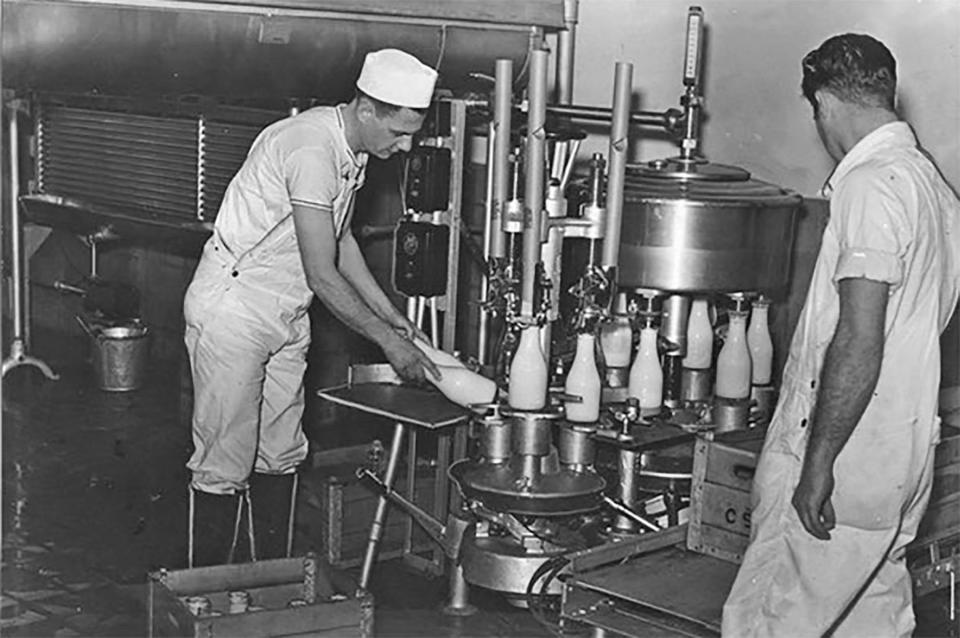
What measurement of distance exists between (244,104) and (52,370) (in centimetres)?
188

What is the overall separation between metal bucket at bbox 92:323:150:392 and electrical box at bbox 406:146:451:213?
2.41 m

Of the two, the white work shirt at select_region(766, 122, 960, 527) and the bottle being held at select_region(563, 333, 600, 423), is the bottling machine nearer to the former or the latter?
the bottle being held at select_region(563, 333, 600, 423)

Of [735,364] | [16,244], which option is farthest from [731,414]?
[16,244]

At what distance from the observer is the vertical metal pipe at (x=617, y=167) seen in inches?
124

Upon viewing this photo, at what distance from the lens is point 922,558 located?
307 centimetres

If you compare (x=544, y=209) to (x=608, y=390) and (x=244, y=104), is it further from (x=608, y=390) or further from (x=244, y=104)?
(x=244, y=104)

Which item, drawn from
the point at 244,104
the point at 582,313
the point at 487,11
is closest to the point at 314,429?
the point at 244,104

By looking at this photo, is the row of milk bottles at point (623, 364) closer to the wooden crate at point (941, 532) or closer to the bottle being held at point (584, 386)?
the bottle being held at point (584, 386)

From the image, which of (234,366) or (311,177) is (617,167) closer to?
(311,177)

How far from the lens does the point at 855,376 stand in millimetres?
2203

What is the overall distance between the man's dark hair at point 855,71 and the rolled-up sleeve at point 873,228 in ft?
0.56

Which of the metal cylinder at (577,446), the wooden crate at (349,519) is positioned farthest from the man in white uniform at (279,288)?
the metal cylinder at (577,446)

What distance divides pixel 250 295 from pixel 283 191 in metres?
0.28

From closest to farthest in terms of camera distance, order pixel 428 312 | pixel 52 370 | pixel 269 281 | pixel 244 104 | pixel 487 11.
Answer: pixel 269 281
pixel 428 312
pixel 487 11
pixel 244 104
pixel 52 370
